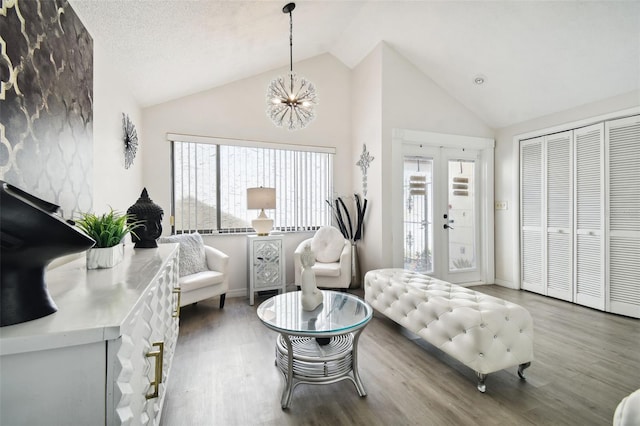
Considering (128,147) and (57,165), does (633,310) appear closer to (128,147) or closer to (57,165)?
(57,165)

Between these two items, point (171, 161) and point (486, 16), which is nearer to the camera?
point (486, 16)

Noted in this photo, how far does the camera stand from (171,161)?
357 cm

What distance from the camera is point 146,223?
1928mm

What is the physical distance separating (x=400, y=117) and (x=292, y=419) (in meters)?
3.54

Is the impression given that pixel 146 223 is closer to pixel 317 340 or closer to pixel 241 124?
pixel 317 340

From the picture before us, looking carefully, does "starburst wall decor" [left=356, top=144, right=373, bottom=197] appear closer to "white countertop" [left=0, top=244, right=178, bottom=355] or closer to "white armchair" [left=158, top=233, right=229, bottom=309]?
"white armchair" [left=158, top=233, right=229, bottom=309]

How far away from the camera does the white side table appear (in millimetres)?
3541

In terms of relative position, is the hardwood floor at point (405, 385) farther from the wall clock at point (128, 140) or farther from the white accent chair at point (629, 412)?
the wall clock at point (128, 140)

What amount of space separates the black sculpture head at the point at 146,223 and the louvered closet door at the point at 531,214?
179 inches

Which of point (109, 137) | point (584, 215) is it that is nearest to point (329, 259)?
point (109, 137)

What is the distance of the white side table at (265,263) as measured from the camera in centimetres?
354

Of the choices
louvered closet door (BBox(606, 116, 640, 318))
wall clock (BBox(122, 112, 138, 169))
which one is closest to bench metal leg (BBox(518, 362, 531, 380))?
louvered closet door (BBox(606, 116, 640, 318))

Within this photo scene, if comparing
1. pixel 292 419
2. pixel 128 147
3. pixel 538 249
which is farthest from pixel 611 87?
pixel 128 147

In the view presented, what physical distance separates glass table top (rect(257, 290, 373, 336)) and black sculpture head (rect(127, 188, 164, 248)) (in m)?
0.91
